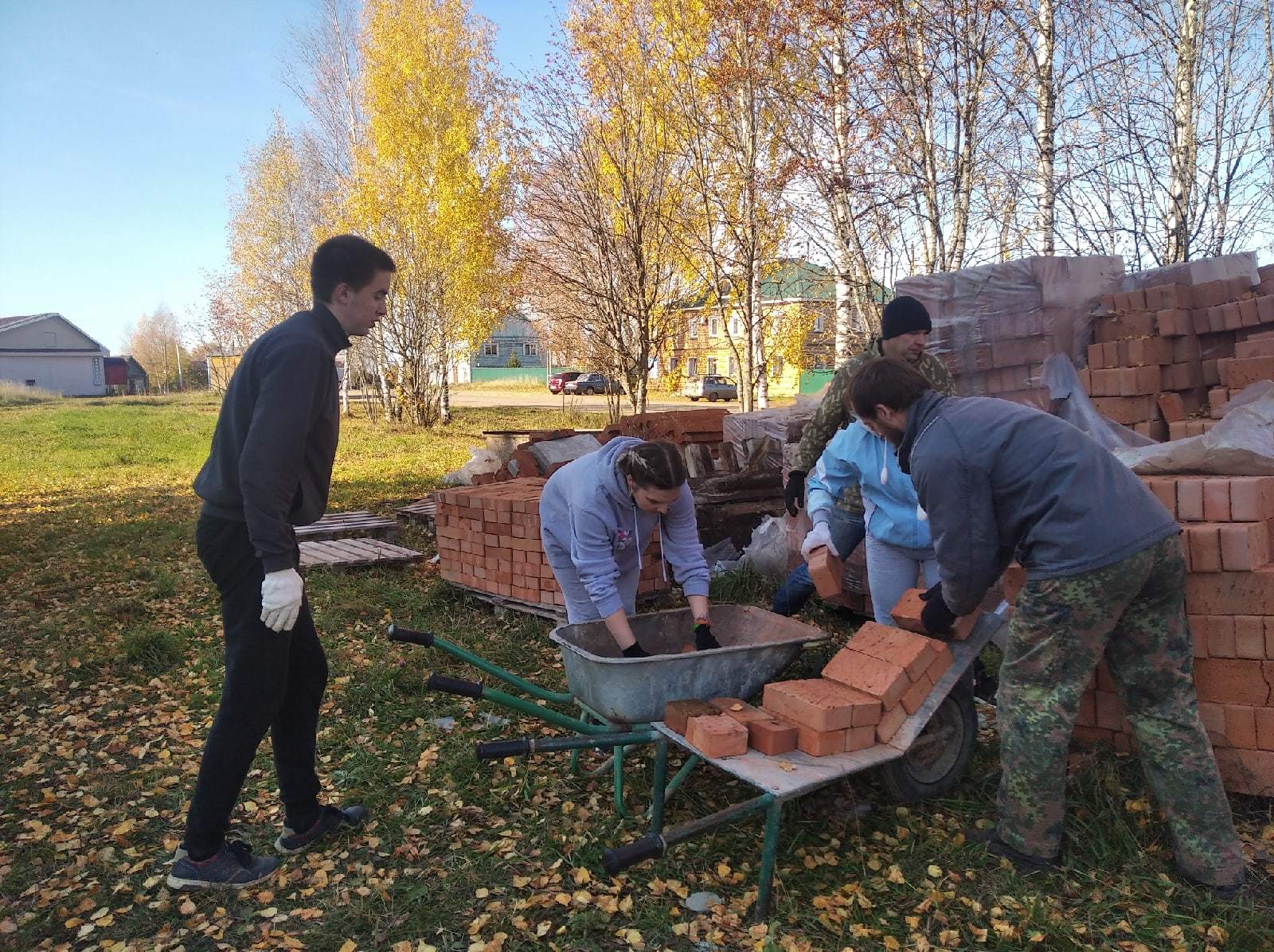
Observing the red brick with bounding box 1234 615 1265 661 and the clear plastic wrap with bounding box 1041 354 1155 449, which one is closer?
the red brick with bounding box 1234 615 1265 661

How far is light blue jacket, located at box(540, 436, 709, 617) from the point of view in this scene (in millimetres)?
3309

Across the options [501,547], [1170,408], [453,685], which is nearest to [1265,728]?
[453,685]

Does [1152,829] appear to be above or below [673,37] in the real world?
below

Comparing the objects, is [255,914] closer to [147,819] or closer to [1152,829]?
[147,819]

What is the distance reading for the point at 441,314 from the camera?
20234mm

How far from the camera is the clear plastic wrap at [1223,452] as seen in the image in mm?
3312

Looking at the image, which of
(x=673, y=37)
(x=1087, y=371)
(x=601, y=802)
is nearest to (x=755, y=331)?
(x=673, y=37)

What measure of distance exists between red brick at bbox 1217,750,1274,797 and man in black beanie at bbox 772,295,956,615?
5.19 ft

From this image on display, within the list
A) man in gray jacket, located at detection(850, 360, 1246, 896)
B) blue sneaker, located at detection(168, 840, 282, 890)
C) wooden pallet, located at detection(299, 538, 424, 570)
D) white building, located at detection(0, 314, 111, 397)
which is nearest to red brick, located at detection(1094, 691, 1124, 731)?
man in gray jacket, located at detection(850, 360, 1246, 896)

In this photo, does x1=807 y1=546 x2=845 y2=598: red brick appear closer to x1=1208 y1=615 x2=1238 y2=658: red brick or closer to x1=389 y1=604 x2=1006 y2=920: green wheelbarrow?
x1=389 y1=604 x2=1006 y2=920: green wheelbarrow

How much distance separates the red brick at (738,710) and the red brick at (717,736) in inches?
3.2

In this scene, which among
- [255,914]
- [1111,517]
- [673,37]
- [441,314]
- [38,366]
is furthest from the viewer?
[38,366]

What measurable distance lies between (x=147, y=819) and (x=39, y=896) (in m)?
0.51

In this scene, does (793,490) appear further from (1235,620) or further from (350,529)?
(350,529)
